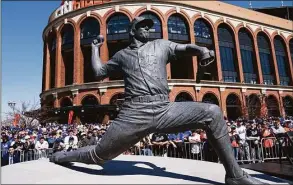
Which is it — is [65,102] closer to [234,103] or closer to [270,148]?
[234,103]

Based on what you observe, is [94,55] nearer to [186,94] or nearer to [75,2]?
[186,94]

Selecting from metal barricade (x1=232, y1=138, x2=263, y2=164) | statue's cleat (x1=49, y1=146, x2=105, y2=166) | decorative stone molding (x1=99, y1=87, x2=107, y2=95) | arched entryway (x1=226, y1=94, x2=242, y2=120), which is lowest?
metal barricade (x1=232, y1=138, x2=263, y2=164)

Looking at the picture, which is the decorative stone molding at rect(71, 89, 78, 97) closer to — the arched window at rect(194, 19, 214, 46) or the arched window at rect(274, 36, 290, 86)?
the arched window at rect(194, 19, 214, 46)

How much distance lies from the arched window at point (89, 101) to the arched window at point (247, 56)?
18877 mm

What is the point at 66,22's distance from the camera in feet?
102

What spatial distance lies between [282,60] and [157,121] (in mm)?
40995

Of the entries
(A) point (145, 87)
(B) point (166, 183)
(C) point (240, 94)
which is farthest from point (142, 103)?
(C) point (240, 94)

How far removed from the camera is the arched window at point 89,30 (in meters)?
29.6

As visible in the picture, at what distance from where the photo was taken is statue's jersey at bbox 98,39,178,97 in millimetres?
3086

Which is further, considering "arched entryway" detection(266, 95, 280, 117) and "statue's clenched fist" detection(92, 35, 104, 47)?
"arched entryway" detection(266, 95, 280, 117)

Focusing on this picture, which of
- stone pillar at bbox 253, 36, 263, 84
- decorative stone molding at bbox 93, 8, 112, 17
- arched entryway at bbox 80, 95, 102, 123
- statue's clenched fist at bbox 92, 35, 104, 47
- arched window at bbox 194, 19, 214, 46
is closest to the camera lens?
statue's clenched fist at bbox 92, 35, 104, 47

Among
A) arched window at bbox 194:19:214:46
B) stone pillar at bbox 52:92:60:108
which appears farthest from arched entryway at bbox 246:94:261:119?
stone pillar at bbox 52:92:60:108

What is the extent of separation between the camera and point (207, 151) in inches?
380

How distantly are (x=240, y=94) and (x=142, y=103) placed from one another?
30514 mm
